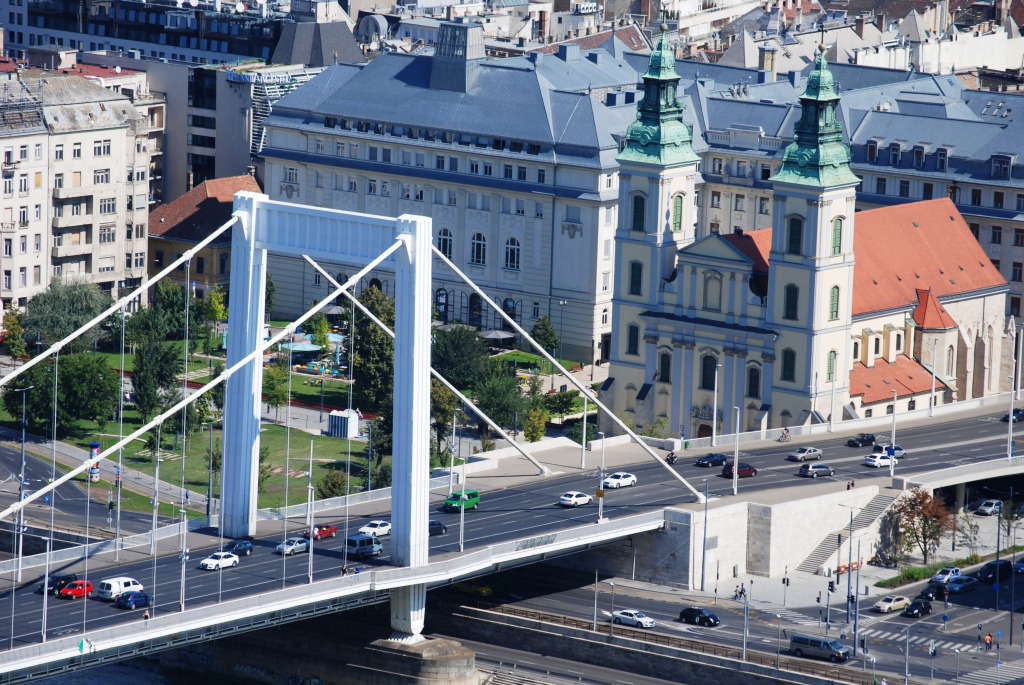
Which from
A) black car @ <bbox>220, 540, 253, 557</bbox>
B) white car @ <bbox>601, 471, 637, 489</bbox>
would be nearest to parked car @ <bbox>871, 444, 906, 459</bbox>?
white car @ <bbox>601, 471, 637, 489</bbox>

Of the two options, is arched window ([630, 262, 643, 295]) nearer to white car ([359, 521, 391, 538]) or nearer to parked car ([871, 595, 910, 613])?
parked car ([871, 595, 910, 613])

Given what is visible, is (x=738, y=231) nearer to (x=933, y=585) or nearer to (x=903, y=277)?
(x=903, y=277)

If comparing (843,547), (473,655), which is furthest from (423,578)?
(843,547)

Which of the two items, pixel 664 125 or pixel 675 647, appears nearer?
pixel 675 647

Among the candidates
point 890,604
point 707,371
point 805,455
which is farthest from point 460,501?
point 707,371

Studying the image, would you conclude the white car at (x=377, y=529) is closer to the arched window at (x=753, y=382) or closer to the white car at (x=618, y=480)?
the white car at (x=618, y=480)
